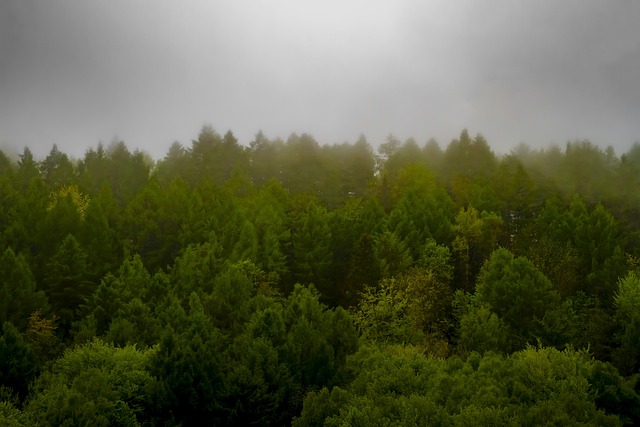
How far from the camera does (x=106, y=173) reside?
10906 centimetres

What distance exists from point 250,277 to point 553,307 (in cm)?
3085

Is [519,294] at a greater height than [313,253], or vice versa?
[313,253]

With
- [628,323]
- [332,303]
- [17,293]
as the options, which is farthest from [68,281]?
[628,323]

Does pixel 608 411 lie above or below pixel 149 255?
below

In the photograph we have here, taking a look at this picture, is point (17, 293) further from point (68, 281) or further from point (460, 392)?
point (460, 392)

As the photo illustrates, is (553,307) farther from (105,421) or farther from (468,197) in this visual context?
(105,421)

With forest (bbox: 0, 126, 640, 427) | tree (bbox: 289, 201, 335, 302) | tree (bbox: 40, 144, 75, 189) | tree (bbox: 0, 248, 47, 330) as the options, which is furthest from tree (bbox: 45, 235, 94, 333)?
tree (bbox: 40, 144, 75, 189)

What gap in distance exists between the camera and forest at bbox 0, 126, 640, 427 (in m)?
41.2

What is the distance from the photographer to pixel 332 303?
67.2 m

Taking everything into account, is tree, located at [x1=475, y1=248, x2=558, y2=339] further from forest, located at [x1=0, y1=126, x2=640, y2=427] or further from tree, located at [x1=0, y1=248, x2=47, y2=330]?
tree, located at [x1=0, y1=248, x2=47, y2=330]

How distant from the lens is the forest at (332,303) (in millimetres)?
41156

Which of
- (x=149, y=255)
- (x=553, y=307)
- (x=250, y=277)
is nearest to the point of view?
(x=553, y=307)

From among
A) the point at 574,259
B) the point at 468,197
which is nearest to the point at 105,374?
the point at 574,259

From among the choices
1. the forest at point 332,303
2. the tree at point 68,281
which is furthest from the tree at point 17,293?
the tree at point 68,281
